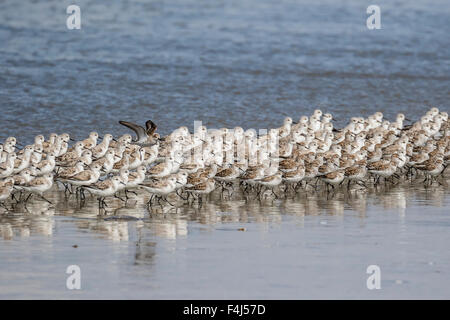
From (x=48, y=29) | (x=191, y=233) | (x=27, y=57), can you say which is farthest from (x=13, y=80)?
(x=191, y=233)

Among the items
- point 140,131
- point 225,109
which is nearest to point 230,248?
point 140,131

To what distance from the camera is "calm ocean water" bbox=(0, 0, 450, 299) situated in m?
10.7

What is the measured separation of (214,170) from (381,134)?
524 centimetres

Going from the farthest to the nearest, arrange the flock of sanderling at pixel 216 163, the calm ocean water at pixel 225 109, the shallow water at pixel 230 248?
the flock of sanderling at pixel 216 163, the calm ocean water at pixel 225 109, the shallow water at pixel 230 248

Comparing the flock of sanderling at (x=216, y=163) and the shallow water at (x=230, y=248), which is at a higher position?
the flock of sanderling at (x=216, y=163)

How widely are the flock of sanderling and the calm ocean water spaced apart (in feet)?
1.62

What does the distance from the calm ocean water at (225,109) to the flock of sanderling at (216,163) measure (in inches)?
19.4

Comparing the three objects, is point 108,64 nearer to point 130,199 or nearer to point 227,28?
point 227,28

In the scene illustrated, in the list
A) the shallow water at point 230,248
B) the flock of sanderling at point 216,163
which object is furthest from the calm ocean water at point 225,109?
the flock of sanderling at point 216,163

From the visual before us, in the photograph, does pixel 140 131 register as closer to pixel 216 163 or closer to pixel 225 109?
pixel 216 163

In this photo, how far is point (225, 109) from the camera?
27.1m

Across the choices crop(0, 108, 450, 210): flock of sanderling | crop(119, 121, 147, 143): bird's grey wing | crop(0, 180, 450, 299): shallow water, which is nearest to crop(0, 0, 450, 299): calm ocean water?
crop(0, 180, 450, 299): shallow water

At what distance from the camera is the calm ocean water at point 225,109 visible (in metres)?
10.7

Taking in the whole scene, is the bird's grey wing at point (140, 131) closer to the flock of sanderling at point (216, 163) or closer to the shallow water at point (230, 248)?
the flock of sanderling at point (216, 163)
